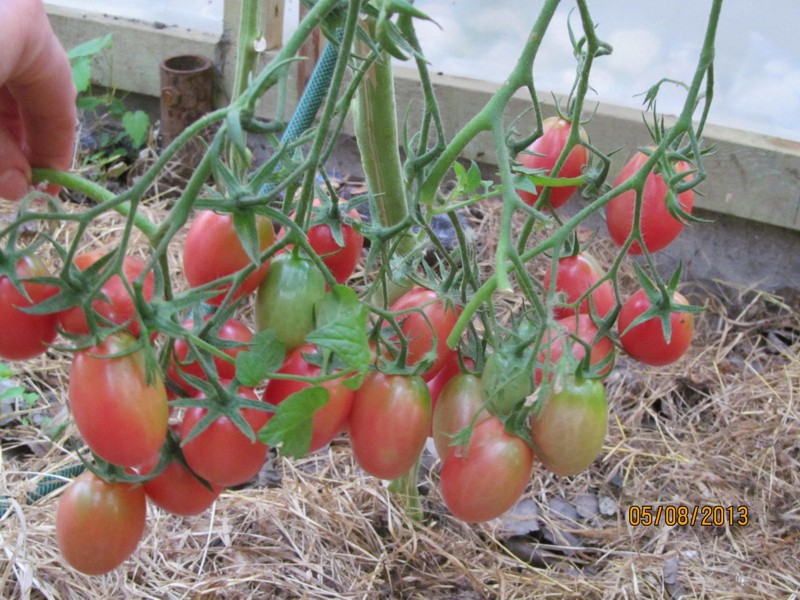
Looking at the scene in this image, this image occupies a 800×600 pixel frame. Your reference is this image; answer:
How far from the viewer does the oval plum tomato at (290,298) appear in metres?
0.54

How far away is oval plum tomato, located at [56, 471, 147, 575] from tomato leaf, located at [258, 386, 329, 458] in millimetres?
164

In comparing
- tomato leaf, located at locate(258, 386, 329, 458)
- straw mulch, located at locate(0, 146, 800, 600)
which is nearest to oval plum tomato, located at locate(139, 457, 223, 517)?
tomato leaf, located at locate(258, 386, 329, 458)

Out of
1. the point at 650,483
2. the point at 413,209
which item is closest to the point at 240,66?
the point at 413,209

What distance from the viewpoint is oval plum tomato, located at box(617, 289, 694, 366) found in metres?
0.63

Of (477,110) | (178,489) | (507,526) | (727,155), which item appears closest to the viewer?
(178,489)

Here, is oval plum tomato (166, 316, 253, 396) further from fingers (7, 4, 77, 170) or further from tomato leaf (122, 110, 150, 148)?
tomato leaf (122, 110, 150, 148)

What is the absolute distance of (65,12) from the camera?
2279 mm

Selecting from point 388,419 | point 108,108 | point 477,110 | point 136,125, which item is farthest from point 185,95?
point 388,419

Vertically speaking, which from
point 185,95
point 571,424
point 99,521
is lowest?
point 185,95

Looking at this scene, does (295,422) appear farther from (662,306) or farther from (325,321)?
(662,306)

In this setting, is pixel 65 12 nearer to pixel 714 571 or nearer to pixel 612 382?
pixel 612 382

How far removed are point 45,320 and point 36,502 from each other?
2.71ft

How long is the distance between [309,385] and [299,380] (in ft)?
0.07
